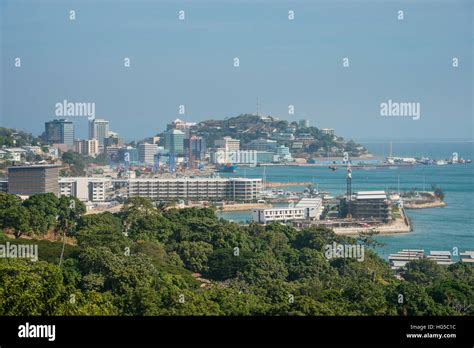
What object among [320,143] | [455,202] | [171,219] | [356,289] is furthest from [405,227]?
[320,143]

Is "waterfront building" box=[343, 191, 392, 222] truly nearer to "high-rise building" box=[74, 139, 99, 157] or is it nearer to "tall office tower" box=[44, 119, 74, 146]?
"tall office tower" box=[44, 119, 74, 146]

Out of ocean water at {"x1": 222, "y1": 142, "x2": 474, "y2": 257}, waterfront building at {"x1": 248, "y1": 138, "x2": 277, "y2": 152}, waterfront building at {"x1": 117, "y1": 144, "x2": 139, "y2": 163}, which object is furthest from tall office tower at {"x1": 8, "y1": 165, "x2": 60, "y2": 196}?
waterfront building at {"x1": 248, "y1": 138, "x2": 277, "y2": 152}

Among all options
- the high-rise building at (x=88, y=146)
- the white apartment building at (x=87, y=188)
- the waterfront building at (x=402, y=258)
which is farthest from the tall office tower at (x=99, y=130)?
the waterfront building at (x=402, y=258)

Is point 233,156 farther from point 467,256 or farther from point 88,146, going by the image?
point 467,256

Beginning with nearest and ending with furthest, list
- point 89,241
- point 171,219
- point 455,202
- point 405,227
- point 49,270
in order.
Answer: point 49,270
point 89,241
point 171,219
point 405,227
point 455,202

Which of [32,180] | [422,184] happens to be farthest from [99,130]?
[32,180]
